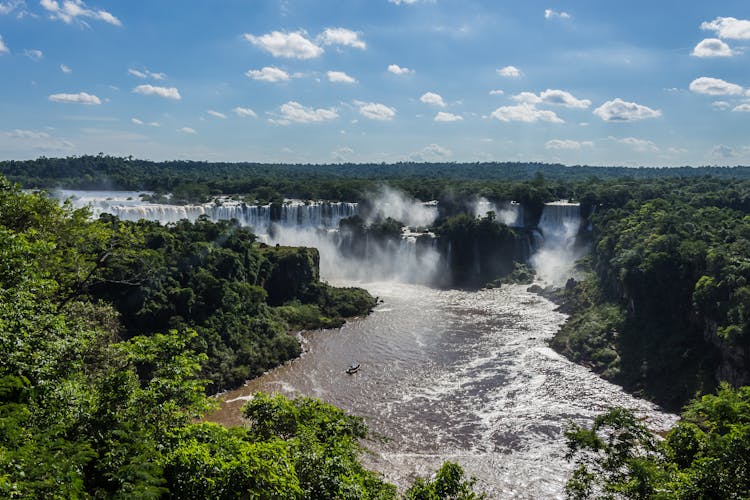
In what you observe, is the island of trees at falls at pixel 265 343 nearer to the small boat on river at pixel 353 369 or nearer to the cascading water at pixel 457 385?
the cascading water at pixel 457 385

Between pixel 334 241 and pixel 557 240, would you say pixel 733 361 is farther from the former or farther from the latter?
pixel 334 241

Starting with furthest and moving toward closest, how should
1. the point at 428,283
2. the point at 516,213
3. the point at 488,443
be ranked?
the point at 516,213 < the point at 428,283 < the point at 488,443

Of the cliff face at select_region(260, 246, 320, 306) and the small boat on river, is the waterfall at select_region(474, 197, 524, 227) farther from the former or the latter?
the small boat on river

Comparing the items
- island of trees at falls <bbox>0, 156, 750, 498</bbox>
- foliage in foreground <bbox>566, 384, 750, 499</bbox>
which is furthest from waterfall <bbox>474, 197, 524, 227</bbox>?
foliage in foreground <bbox>566, 384, 750, 499</bbox>

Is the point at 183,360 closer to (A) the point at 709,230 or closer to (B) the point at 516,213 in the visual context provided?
(A) the point at 709,230

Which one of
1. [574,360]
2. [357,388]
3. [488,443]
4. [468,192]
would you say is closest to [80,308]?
[357,388]
